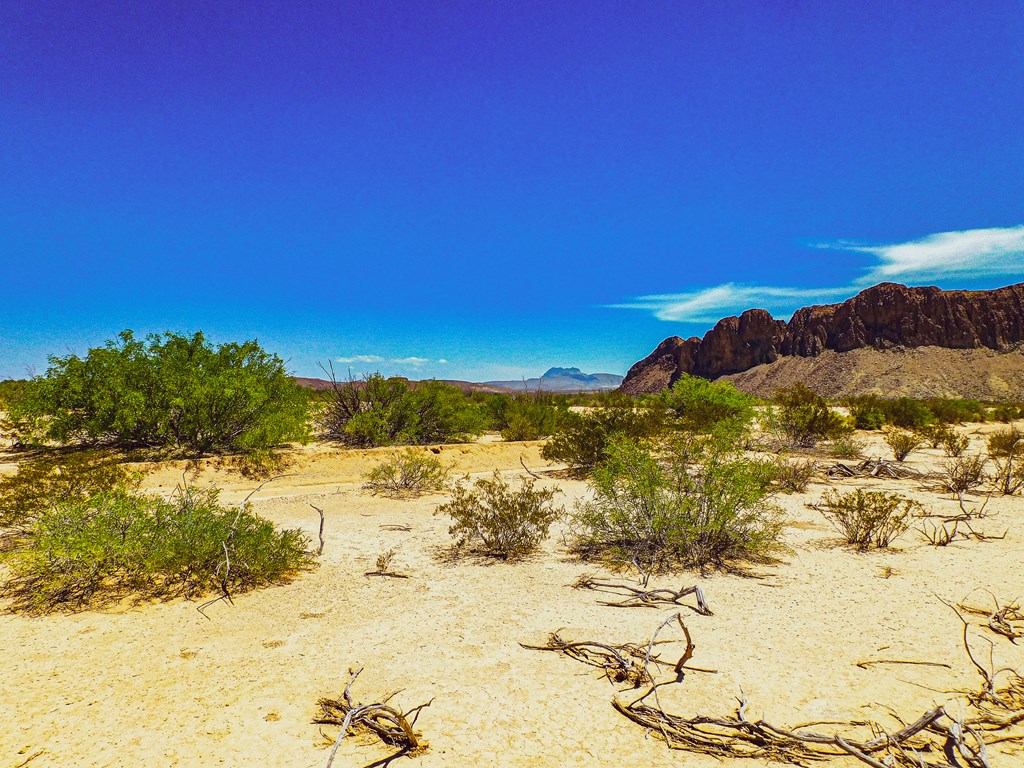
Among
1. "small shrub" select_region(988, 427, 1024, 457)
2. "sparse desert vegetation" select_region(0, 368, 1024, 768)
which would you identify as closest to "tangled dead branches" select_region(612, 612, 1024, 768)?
"sparse desert vegetation" select_region(0, 368, 1024, 768)

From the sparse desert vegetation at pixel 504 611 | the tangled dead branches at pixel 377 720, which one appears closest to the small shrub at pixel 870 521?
the sparse desert vegetation at pixel 504 611

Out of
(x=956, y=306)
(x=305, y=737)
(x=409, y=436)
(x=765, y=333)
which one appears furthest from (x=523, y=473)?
(x=765, y=333)

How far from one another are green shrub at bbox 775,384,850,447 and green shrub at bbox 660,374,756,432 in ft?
4.94

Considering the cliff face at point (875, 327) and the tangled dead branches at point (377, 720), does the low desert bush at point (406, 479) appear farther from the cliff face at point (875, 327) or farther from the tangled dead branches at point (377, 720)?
the cliff face at point (875, 327)

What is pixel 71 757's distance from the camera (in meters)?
3.12

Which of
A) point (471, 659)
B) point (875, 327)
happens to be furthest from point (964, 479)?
point (875, 327)

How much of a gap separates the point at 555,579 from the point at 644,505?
1.74 m

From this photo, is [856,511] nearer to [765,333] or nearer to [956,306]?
[956,306]

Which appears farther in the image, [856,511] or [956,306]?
[956,306]

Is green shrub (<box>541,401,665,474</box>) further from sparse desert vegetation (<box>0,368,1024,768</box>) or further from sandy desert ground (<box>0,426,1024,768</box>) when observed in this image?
sandy desert ground (<box>0,426,1024,768</box>)

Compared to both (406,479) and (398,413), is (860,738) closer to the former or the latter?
(406,479)

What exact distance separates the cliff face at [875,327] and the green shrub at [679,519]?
2235 inches

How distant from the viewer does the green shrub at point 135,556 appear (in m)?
5.53

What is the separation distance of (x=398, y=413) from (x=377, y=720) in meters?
15.9
